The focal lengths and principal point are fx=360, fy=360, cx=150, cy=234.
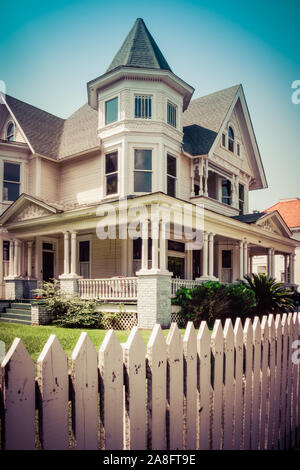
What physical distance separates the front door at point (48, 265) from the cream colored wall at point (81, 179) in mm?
3200

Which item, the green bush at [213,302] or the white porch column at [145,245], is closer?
the green bush at [213,302]

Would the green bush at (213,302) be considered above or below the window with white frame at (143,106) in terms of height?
below

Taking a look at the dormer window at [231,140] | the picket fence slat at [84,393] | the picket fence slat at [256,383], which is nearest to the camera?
the picket fence slat at [84,393]

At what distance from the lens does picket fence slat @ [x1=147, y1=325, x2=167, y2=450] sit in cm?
222

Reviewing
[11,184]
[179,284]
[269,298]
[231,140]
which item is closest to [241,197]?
[231,140]

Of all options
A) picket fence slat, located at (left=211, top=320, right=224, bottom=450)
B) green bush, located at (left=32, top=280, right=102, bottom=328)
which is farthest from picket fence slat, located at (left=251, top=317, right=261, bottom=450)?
green bush, located at (left=32, top=280, right=102, bottom=328)

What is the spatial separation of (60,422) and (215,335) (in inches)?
53.5

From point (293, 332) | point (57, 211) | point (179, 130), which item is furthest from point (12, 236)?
point (293, 332)

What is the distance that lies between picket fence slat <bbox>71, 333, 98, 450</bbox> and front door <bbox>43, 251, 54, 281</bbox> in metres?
19.0

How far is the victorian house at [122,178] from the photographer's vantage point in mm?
16750

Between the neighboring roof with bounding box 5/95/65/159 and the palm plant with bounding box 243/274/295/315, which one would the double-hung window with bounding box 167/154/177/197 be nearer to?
the palm plant with bounding box 243/274/295/315

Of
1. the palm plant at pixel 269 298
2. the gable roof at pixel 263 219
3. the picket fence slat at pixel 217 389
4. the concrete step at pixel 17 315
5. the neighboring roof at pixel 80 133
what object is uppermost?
the neighboring roof at pixel 80 133

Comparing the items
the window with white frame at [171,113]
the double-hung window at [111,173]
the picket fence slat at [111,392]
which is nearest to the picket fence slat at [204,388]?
the picket fence slat at [111,392]

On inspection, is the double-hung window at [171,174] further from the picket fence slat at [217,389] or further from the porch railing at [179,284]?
the picket fence slat at [217,389]
